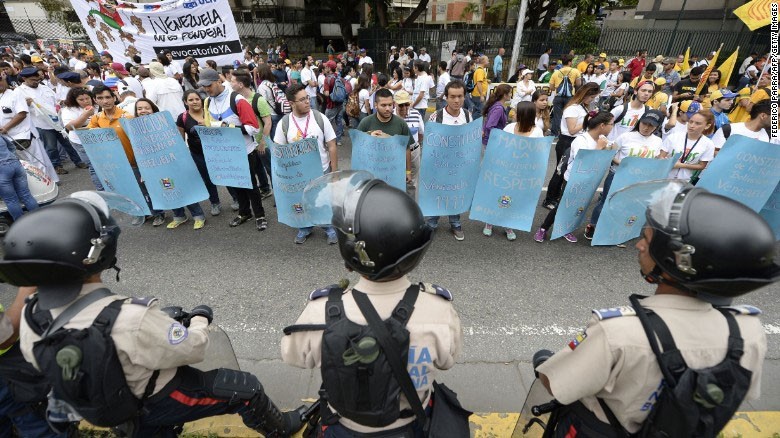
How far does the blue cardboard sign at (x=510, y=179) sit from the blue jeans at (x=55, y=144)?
7428 millimetres

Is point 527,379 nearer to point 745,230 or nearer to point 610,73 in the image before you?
point 745,230

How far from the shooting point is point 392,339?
1.34 m

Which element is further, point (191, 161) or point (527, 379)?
point (191, 161)

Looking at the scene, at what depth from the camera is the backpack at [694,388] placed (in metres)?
1.23

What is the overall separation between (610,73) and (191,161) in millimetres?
11883

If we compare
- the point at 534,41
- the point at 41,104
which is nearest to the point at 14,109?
the point at 41,104

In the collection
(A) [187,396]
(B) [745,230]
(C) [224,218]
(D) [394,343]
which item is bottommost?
(C) [224,218]

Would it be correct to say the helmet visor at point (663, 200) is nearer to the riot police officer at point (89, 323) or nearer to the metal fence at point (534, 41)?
the riot police officer at point (89, 323)

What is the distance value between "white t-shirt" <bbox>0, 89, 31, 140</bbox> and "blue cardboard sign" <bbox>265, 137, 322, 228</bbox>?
4097 millimetres

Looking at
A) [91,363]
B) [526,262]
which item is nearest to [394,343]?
[91,363]

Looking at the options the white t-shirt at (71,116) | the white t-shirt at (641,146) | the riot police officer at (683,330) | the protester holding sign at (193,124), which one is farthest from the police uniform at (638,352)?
the white t-shirt at (71,116)

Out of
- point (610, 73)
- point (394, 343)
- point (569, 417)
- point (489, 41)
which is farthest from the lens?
point (489, 41)

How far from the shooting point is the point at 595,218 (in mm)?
4914

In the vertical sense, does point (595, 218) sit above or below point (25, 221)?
below
